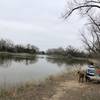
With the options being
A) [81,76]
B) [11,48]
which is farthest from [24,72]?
[11,48]

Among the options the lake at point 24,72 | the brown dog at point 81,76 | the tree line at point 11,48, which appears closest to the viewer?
the brown dog at point 81,76

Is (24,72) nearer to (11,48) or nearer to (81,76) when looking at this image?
(81,76)

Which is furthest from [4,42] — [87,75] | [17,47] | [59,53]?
[87,75]

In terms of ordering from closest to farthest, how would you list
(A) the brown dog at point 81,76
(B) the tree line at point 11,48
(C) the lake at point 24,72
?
(A) the brown dog at point 81,76 < (C) the lake at point 24,72 < (B) the tree line at point 11,48

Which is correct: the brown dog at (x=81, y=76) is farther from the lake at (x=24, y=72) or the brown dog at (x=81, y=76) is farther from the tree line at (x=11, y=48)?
the tree line at (x=11, y=48)

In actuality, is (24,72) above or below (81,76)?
below

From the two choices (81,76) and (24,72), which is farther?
(24,72)

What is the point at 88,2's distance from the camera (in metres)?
14.1

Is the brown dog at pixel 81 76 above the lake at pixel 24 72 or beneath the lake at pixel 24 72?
above

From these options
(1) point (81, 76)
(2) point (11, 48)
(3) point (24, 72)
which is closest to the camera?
(1) point (81, 76)

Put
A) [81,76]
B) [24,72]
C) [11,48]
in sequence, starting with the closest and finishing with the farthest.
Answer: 1. [81,76]
2. [24,72]
3. [11,48]

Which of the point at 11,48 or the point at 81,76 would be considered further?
the point at 11,48

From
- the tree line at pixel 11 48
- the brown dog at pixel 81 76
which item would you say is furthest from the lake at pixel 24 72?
the tree line at pixel 11 48

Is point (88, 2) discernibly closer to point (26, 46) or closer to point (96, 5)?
point (96, 5)
